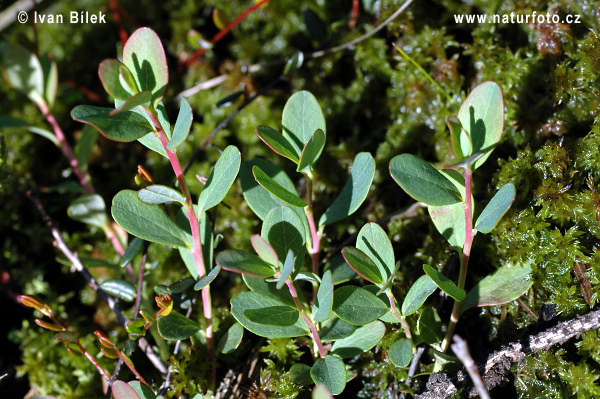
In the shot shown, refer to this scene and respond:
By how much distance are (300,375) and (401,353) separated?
278 millimetres

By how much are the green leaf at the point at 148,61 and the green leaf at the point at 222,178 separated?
0.79ft

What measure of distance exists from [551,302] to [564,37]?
0.94 meters

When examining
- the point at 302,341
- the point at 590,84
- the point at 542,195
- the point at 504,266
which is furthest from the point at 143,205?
the point at 590,84

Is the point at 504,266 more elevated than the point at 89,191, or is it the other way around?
the point at 89,191

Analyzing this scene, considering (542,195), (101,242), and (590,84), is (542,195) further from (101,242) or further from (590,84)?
(101,242)

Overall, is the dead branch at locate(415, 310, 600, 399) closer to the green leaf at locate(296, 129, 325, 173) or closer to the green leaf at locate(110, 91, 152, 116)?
the green leaf at locate(296, 129, 325, 173)

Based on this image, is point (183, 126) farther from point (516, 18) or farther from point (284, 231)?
point (516, 18)

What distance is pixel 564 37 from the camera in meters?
1.65

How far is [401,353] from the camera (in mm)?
1205

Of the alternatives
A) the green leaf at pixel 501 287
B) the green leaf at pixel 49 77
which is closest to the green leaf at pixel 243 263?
the green leaf at pixel 501 287

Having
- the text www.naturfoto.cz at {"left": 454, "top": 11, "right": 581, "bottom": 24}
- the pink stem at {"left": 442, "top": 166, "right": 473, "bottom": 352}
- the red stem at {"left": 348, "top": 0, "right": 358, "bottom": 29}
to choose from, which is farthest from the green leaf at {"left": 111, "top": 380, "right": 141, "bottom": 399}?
the text www.naturfoto.cz at {"left": 454, "top": 11, "right": 581, "bottom": 24}

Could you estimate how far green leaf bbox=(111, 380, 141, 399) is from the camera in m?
1.15

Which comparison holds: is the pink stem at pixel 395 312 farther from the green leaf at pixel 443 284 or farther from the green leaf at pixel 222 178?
the green leaf at pixel 222 178

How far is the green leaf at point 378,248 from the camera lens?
117 centimetres
